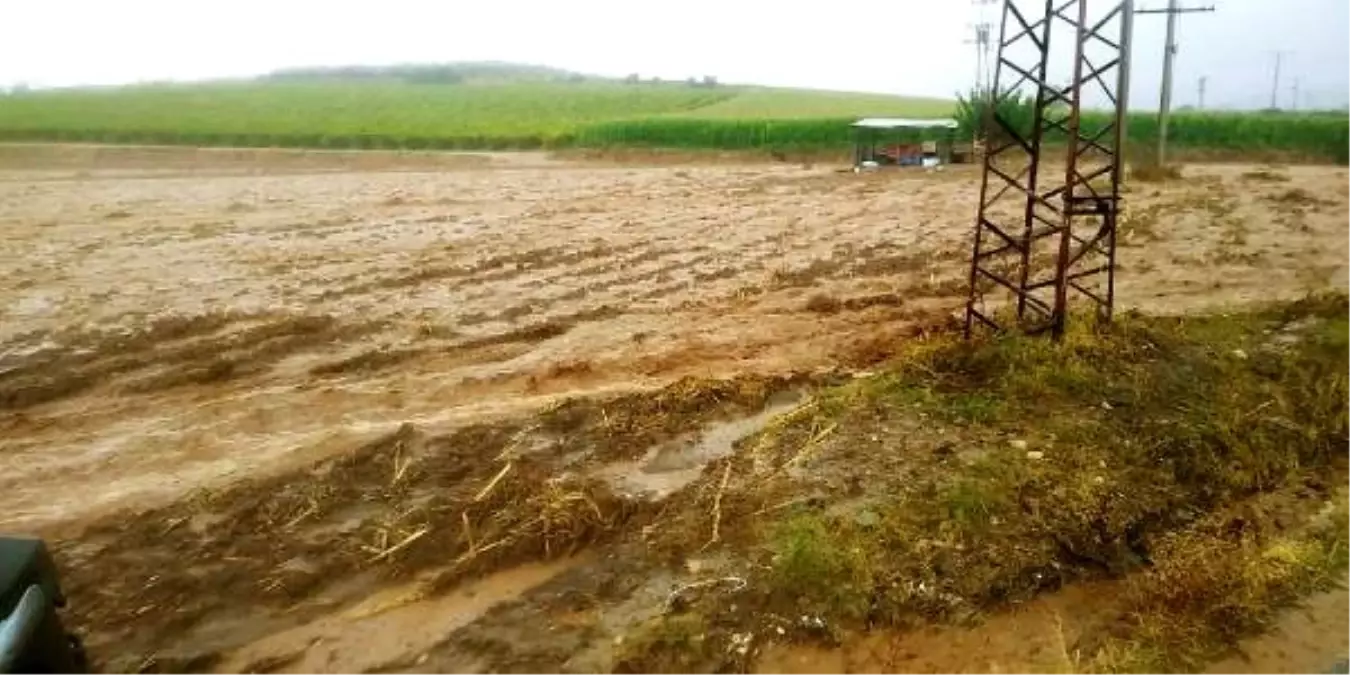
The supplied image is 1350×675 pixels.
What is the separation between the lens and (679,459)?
26.6 feet

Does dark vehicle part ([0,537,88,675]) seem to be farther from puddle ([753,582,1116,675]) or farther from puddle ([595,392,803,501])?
puddle ([595,392,803,501])

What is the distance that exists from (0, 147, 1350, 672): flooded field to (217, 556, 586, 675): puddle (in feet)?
0.06

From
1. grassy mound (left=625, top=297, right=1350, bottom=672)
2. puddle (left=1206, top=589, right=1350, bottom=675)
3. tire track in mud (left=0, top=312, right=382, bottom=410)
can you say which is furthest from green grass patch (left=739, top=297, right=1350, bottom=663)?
tire track in mud (left=0, top=312, right=382, bottom=410)

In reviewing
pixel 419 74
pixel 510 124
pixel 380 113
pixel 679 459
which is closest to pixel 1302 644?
pixel 679 459

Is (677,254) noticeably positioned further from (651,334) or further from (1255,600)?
(1255,600)

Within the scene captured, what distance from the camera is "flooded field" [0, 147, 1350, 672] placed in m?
6.16

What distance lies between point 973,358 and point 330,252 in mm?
12441

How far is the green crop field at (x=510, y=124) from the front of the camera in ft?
130

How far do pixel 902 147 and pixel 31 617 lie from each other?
3592 centimetres

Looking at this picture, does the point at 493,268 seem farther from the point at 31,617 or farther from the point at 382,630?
the point at 31,617

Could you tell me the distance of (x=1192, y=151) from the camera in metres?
39.6

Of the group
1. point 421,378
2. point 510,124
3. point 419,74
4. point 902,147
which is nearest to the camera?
point 421,378

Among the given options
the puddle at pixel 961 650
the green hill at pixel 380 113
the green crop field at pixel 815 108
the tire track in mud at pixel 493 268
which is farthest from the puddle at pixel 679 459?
the green crop field at pixel 815 108

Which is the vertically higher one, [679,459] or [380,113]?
[380,113]
